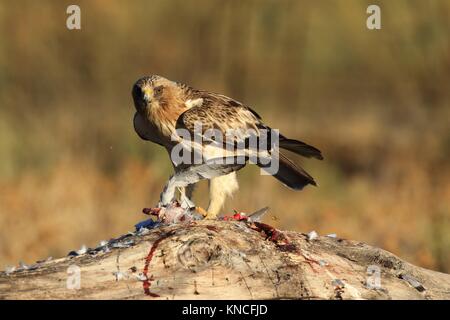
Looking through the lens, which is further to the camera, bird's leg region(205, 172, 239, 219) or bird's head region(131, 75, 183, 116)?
bird's head region(131, 75, 183, 116)

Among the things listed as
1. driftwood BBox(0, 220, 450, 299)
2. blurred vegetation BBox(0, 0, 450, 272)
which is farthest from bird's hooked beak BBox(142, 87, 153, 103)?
blurred vegetation BBox(0, 0, 450, 272)

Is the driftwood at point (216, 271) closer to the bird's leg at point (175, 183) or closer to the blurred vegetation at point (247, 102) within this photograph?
the bird's leg at point (175, 183)

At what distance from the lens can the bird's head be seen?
338 inches

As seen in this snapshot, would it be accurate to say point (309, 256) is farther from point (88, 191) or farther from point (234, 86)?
point (234, 86)

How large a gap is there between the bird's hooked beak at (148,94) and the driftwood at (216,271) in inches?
98.6

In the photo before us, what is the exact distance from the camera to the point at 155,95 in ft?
28.6

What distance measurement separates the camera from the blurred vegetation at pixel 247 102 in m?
11.6

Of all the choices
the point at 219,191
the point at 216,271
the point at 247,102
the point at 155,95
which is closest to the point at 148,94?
the point at 155,95

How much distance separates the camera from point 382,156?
44.2 feet

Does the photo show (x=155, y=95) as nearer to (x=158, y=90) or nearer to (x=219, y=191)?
(x=158, y=90)

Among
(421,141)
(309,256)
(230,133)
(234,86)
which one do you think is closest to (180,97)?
(230,133)

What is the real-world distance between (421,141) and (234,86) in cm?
265

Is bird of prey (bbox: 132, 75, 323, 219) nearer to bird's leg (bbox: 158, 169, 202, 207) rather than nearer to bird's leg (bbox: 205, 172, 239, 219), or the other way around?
bird's leg (bbox: 205, 172, 239, 219)

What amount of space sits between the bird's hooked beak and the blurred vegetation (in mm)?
2628
